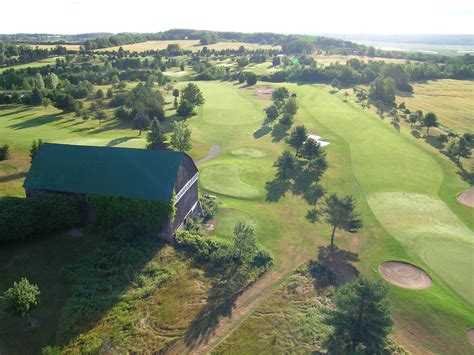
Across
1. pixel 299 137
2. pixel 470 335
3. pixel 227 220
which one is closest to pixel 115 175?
pixel 227 220

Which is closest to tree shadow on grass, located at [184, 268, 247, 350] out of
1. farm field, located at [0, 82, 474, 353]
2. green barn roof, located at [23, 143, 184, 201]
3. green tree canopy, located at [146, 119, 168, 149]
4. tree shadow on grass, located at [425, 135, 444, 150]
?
farm field, located at [0, 82, 474, 353]

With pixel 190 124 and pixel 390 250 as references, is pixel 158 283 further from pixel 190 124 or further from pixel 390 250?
pixel 190 124

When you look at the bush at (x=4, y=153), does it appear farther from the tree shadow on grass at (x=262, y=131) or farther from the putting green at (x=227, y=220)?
the tree shadow on grass at (x=262, y=131)

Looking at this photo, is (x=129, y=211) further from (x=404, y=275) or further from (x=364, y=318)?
(x=404, y=275)

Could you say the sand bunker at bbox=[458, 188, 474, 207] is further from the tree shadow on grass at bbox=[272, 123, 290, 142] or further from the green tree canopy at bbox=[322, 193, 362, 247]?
the tree shadow on grass at bbox=[272, 123, 290, 142]

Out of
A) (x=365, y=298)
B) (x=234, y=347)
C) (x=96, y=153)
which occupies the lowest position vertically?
(x=234, y=347)

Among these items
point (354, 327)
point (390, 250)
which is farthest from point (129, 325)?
point (390, 250)

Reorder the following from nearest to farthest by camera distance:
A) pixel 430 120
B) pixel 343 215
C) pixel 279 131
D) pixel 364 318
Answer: pixel 364 318, pixel 343 215, pixel 430 120, pixel 279 131

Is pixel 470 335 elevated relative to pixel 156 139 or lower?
lower
